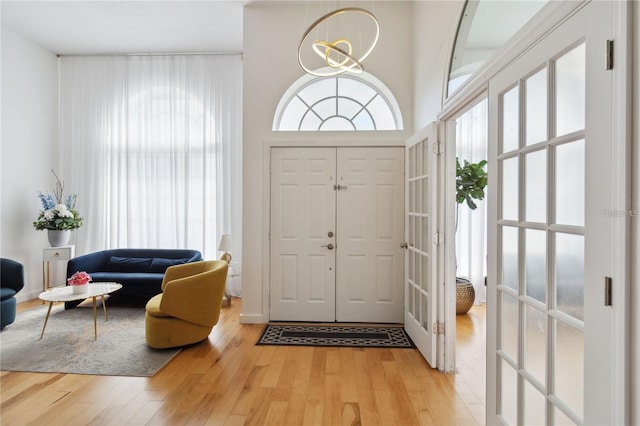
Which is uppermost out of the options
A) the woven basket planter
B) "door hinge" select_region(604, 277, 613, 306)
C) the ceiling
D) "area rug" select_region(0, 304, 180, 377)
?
the ceiling

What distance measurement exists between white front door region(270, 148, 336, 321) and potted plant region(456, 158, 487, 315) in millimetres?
1691

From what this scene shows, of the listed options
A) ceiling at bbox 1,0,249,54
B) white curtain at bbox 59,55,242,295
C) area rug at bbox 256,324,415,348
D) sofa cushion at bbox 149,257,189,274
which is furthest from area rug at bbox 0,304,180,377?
ceiling at bbox 1,0,249,54

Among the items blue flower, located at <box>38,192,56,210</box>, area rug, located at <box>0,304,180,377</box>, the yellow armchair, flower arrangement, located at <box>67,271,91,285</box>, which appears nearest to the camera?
area rug, located at <box>0,304,180,377</box>

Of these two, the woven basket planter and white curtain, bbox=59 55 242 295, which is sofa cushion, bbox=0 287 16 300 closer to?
white curtain, bbox=59 55 242 295

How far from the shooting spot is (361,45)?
13.4ft

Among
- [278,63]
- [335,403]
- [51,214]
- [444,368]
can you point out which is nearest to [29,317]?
[51,214]

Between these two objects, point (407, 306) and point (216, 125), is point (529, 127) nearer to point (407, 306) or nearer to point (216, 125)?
point (407, 306)

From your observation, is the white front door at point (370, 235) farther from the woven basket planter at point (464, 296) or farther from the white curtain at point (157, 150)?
the white curtain at point (157, 150)

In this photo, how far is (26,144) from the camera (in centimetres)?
509

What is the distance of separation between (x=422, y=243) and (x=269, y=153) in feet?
6.90

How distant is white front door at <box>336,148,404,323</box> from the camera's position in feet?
13.3

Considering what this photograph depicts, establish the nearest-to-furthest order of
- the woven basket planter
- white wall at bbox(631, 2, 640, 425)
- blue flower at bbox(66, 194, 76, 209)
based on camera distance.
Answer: white wall at bbox(631, 2, 640, 425) → the woven basket planter → blue flower at bbox(66, 194, 76, 209)

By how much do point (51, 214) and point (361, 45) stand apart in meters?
5.02

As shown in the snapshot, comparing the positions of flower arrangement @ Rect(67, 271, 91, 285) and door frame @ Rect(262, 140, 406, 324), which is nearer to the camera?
flower arrangement @ Rect(67, 271, 91, 285)
